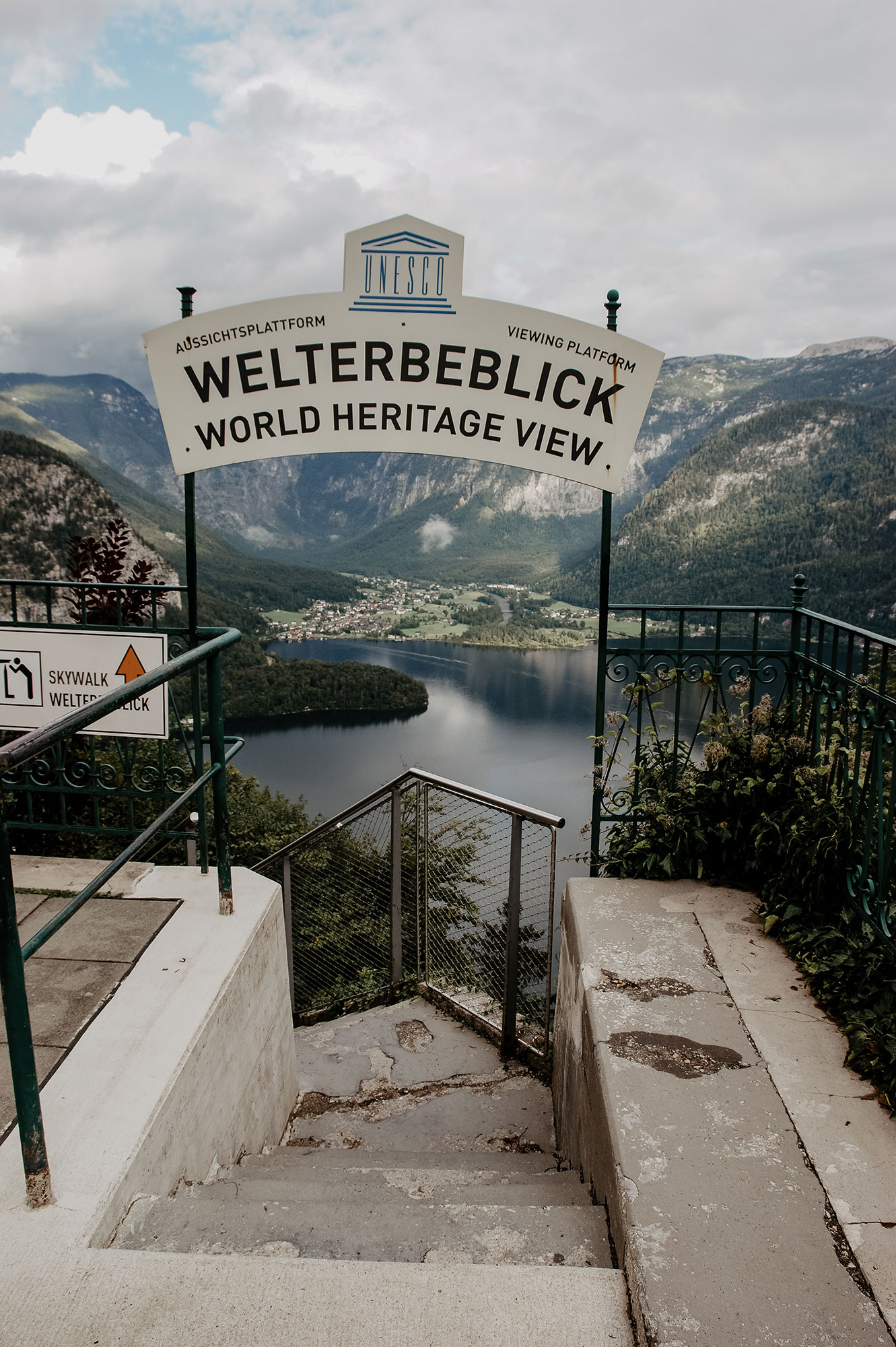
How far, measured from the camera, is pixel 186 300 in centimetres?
324

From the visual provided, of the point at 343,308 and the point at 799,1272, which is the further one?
the point at 343,308

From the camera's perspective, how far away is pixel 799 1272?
1.46 m

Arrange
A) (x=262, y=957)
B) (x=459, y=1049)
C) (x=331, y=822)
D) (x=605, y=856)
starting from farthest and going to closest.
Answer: (x=331, y=822)
(x=459, y=1049)
(x=605, y=856)
(x=262, y=957)

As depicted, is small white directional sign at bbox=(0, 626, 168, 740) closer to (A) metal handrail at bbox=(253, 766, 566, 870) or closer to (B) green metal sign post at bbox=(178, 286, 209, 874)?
(B) green metal sign post at bbox=(178, 286, 209, 874)

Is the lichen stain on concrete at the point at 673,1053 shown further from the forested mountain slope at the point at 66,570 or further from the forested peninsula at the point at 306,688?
the forested peninsula at the point at 306,688

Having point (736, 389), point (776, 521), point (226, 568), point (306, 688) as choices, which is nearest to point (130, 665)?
point (306, 688)

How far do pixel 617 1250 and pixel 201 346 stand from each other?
3337mm

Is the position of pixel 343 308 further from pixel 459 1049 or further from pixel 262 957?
pixel 459 1049

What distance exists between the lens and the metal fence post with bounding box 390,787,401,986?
396cm

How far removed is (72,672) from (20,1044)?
194 centimetres

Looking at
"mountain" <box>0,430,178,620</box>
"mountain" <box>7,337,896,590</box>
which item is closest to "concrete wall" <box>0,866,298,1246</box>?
"mountain" <box>0,430,178,620</box>

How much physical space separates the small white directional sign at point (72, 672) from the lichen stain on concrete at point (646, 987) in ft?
6.11

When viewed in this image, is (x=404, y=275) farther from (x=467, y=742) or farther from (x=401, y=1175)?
(x=467, y=742)

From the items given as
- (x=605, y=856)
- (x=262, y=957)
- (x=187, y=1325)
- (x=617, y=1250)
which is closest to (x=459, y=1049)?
(x=605, y=856)
